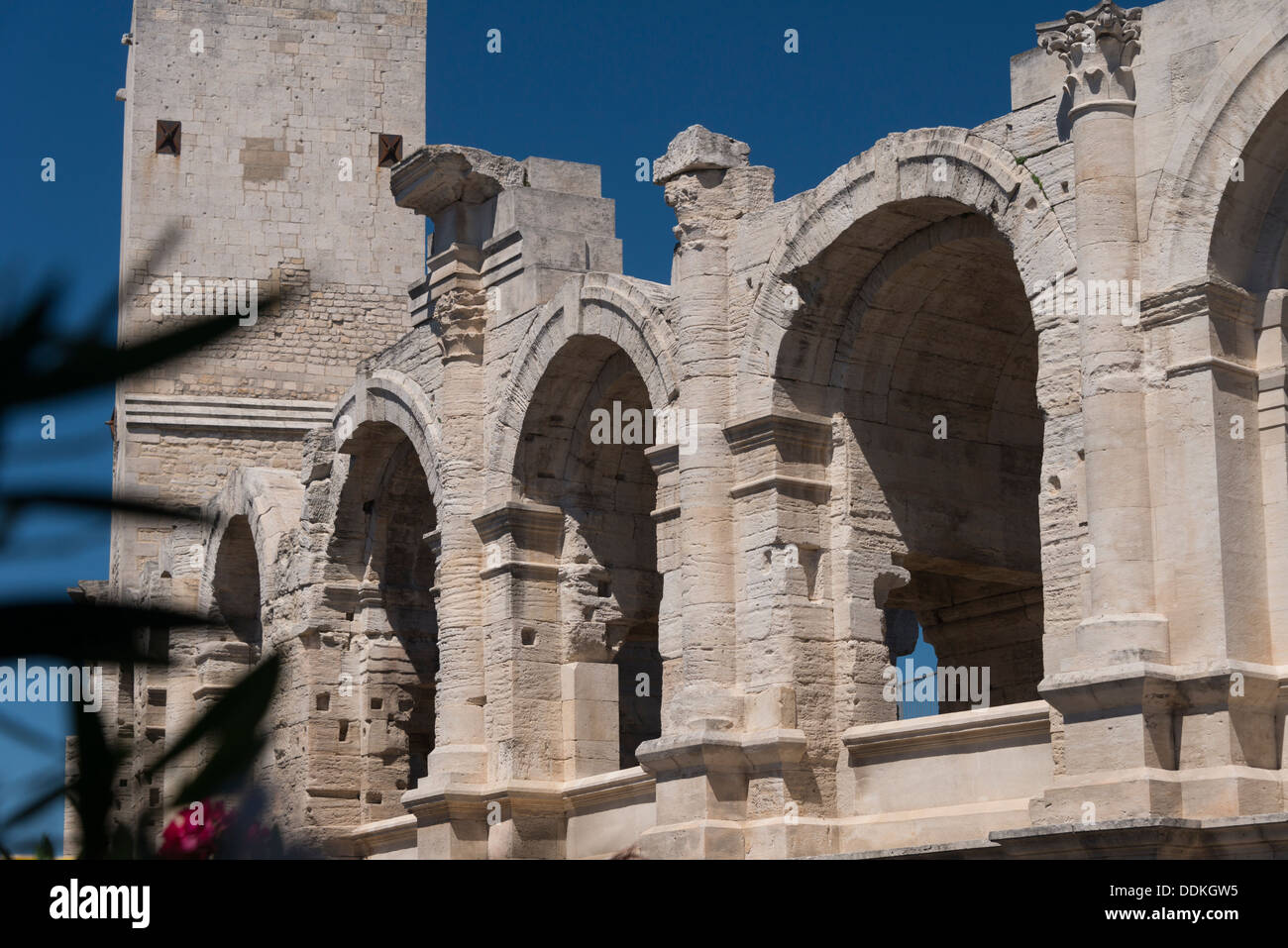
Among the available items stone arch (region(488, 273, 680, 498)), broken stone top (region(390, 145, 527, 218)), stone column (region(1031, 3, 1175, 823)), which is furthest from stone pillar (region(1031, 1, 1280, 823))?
broken stone top (region(390, 145, 527, 218))

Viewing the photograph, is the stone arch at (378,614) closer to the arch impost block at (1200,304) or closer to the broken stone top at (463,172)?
the broken stone top at (463,172)

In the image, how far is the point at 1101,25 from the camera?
10266mm

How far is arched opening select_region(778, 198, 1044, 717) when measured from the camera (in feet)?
40.6

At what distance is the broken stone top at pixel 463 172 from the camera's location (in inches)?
616

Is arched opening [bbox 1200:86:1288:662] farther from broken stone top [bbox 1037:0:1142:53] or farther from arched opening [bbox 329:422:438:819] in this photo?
arched opening [bbox 329:422:438:819]

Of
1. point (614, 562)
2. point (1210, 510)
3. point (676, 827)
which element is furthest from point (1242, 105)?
point (614, 562)

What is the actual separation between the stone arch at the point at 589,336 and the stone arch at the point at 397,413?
3.10 feet

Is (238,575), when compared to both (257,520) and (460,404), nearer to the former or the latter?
(257,520)

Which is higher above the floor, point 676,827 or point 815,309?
point 815,309

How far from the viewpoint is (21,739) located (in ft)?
6.09

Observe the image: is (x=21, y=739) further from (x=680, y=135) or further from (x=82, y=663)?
(x=680, y=135)

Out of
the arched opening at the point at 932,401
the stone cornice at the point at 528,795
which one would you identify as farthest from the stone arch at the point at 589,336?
the stone cornice at the point at 528,795

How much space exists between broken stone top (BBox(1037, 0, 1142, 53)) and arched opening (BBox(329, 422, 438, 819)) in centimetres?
868
